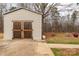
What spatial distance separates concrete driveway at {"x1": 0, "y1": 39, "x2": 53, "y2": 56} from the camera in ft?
6.09

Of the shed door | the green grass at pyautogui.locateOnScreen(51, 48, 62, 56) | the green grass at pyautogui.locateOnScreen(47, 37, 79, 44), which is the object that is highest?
the shed door

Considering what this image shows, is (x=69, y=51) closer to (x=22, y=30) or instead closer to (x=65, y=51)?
(x=65, y=51)

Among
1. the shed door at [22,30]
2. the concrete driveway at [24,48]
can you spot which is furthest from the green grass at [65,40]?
the shed door at [22,30]

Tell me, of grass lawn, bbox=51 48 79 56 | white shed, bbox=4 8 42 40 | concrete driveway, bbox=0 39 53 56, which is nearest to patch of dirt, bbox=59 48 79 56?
grass lawn, bbox=51 48 79 56

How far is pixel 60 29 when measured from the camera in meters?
1.85

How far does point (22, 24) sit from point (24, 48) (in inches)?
8.8

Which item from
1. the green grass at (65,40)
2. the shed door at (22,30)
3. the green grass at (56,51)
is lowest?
the green grass at (56,51)

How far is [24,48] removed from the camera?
1865 millimetres

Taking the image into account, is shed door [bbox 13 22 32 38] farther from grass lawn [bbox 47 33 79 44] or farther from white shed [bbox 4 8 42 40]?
grass lawn [bbox 47 33 79 44]

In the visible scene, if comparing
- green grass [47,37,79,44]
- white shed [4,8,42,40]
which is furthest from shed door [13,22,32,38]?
green grass [47,37,79,44]

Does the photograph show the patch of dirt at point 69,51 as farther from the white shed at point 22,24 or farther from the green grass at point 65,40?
the white shed at point 22,24

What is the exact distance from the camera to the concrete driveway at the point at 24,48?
1.86 m

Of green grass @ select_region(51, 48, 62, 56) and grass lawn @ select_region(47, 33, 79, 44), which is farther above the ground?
grass lawn @ select_region(47, 33, 79, 44)

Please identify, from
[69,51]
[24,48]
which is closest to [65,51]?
[69,51]
